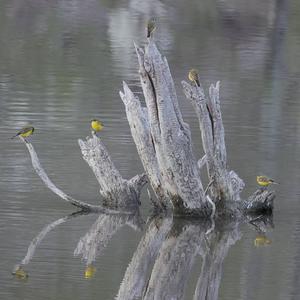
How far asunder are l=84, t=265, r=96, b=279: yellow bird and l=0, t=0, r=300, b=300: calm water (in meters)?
0.06

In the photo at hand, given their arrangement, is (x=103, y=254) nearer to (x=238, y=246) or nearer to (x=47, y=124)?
(x=238, y=246)

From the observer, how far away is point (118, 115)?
2120cm

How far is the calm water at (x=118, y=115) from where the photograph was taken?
12.7 m

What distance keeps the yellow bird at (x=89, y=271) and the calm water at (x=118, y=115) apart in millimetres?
61

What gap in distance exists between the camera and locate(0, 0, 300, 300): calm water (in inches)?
501

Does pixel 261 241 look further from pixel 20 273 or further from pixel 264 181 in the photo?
pixel 20 273

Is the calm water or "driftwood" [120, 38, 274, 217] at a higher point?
"driftwood" [120, 38, 274, 217]

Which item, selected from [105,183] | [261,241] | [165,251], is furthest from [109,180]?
[261,241]

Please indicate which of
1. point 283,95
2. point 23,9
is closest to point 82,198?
point 283,95

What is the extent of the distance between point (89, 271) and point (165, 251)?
125cm

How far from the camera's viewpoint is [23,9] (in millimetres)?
36188

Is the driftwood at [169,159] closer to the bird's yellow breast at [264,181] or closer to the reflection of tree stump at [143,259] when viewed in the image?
the reflection of tree stump at [143,259]

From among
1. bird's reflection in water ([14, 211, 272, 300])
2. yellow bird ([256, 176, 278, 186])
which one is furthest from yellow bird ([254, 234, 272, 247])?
yellow bird ([256, 176, 278, 186])

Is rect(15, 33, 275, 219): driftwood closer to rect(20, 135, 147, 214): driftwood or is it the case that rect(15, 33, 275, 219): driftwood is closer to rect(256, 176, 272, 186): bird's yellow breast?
rect(20, 135, 147, 214): driftwood
